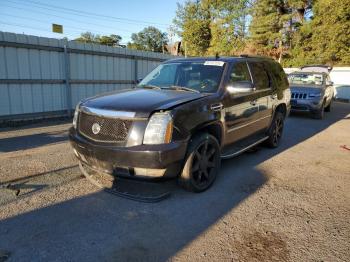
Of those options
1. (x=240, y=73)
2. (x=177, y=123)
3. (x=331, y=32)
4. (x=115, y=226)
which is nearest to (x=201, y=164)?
(x=177, y=123)

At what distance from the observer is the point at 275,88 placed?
6176 mm

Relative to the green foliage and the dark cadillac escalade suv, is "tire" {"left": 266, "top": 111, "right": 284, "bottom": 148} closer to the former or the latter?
the dark cadillac escalade suv

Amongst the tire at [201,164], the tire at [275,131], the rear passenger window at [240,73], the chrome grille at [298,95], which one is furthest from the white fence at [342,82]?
the tire at [201,164]

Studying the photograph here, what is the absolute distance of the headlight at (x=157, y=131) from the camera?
341 centimetres

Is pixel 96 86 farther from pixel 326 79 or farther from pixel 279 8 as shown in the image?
pixel 279 8

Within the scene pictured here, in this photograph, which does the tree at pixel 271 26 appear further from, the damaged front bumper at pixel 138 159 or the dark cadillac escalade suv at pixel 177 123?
the damaged front bumper at pixel 138 159

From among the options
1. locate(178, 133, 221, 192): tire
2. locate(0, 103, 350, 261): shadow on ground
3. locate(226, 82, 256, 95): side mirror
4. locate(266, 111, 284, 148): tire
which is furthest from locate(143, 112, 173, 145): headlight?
locate(266, 111, 284, 148): tire

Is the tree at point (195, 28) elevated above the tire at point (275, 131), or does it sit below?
above

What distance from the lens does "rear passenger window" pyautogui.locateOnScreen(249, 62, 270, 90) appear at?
5457 millimetres

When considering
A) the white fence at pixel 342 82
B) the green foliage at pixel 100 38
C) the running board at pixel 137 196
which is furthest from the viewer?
the green foliage at pixel 100 38

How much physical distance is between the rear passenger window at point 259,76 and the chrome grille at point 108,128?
9.51 ft

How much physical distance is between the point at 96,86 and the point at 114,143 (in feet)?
24.9

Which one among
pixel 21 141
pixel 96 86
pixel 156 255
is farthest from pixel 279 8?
pixel 156 255

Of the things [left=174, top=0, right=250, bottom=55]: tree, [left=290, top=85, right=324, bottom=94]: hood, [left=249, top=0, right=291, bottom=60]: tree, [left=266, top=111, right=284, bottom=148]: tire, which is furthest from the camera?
[left=174, top=0, right=250, bottom=55]: tree
